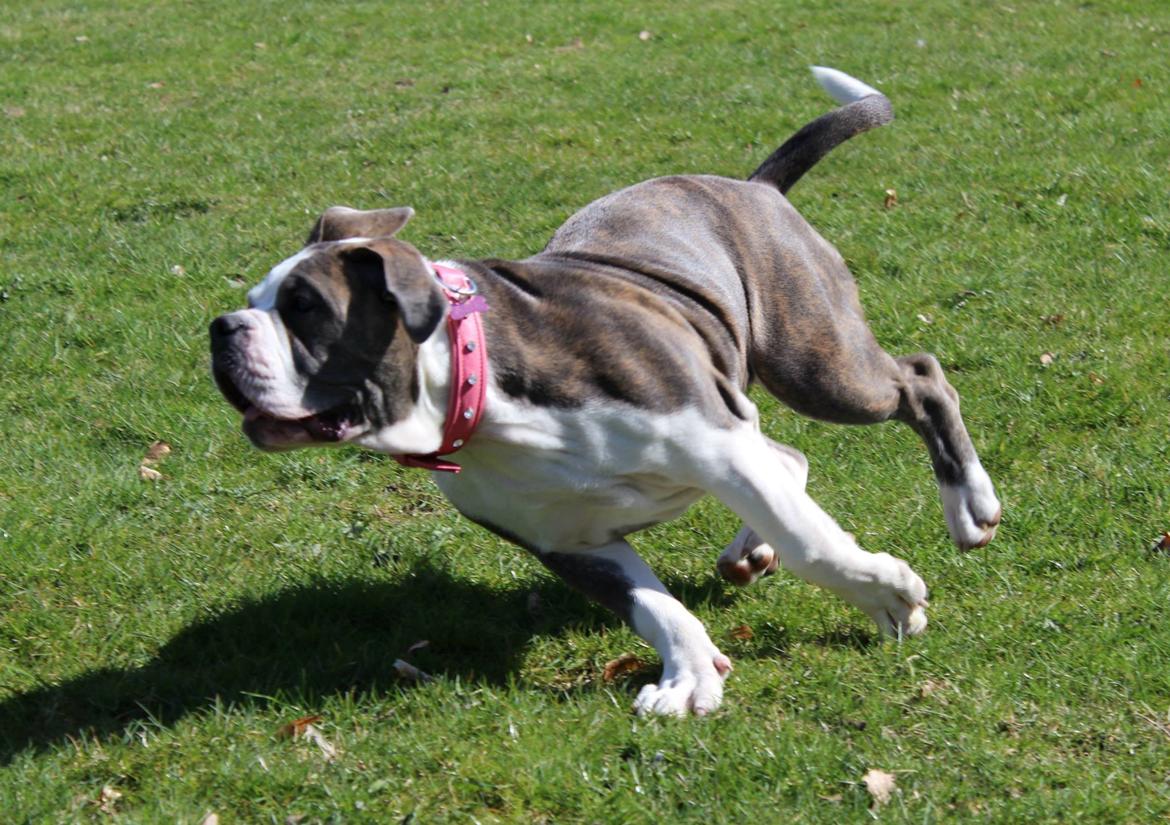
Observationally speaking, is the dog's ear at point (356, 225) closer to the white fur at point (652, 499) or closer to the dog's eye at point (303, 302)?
the dog's eye at point (303, 302)

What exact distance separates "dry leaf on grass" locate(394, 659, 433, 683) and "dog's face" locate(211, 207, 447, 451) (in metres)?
0.92

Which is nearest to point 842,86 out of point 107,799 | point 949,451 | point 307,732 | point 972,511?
point 949,451

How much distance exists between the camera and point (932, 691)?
4.36 metres

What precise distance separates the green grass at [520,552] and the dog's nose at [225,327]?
46.2 inches

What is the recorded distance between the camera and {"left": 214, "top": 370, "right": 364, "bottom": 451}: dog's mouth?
155 inches

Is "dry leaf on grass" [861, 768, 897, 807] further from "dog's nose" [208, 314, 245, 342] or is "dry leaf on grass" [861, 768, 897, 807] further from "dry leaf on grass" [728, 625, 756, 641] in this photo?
"dog's nose" [208, 314, 245, 342]

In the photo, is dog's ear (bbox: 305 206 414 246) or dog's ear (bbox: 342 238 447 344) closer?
dog's ear (bbox: 342 238 447 344)

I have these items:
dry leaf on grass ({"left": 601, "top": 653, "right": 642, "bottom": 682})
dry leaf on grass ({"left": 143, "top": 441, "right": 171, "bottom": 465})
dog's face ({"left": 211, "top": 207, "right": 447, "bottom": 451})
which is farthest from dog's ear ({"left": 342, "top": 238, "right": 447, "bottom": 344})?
dry leaf on grass ({"left": 143, "top": 441, "right": 171, "bottom": 465})

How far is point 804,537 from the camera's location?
4.37 meters

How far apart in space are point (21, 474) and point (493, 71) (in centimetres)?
781

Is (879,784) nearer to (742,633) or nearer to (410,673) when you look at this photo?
(742,633)

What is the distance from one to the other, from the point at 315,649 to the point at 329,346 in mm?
1308

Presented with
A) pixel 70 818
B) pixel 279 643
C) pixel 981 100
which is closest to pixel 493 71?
pixel 981 100

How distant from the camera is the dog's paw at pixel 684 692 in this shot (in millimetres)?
4230
